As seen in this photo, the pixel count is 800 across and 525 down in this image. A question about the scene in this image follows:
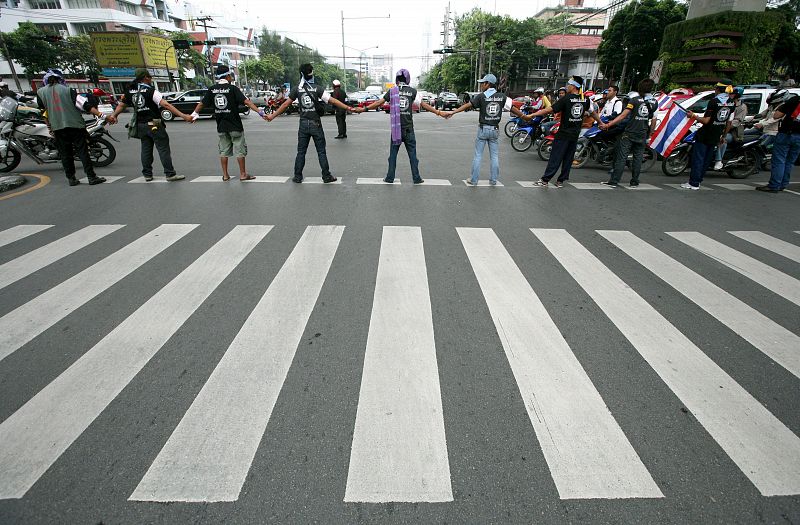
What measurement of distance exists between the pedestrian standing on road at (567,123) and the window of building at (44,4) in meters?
74.4

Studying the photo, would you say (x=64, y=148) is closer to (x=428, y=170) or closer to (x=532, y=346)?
(x=428, y=170)

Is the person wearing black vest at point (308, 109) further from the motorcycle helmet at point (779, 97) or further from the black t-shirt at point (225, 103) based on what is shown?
the motorcycle helmet at point (779, 97)

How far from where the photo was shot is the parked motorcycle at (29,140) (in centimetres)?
855

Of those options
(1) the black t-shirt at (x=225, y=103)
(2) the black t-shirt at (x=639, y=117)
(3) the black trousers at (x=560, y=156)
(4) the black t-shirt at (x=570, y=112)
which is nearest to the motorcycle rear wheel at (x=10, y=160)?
(1) the black t-shirt at (x=225, y=103)

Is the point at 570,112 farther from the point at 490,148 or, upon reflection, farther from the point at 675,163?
the point at 675,163

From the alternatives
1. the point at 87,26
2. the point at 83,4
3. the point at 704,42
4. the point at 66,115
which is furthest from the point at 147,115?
the point at 83,4

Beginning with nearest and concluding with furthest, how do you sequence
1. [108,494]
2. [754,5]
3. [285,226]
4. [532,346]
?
[108,494], [532,346], [285,226], [754,5]

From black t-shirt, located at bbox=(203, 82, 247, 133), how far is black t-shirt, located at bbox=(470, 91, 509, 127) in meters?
4.36

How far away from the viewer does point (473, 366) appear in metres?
2.73

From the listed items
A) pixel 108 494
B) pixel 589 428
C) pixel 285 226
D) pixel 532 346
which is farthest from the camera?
pixel 285 226

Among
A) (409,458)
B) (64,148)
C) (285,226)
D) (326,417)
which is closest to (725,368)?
(409,458)

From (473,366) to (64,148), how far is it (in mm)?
8780

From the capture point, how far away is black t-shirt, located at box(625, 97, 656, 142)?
7545 mm

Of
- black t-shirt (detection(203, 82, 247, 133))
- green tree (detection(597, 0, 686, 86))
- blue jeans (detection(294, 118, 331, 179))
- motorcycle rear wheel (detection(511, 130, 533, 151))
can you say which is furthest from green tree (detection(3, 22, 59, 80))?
green tree (detection(597, 0, 686, 86))
